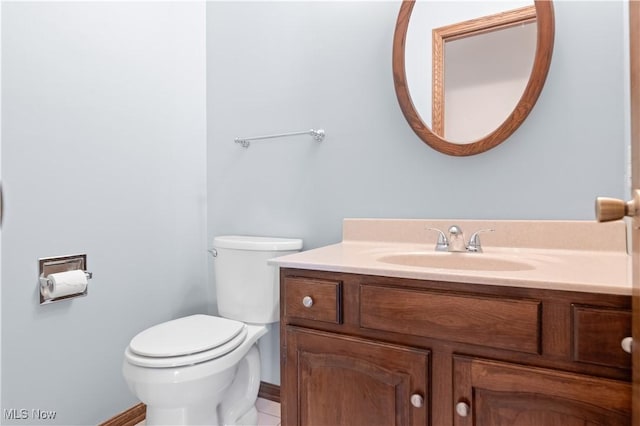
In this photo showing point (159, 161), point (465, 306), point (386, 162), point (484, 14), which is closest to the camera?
point (465, 306)

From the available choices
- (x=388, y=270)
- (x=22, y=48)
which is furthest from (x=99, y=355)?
(x=388, y=270)

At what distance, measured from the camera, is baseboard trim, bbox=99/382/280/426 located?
155 centimetres

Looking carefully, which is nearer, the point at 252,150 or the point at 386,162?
the point at 386,162

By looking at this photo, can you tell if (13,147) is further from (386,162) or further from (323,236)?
(386,162)

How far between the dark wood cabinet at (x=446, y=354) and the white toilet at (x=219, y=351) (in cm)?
33

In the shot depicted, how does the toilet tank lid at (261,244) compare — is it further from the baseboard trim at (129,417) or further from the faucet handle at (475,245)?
the baseboard trim at (129,417)

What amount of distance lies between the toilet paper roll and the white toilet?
293mm

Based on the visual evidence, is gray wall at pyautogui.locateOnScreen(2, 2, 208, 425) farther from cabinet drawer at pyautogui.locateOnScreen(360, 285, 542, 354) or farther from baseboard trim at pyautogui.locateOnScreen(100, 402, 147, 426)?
cabinet drawer at pyautogui.locateOnScreen(360, 285, 542, 354)

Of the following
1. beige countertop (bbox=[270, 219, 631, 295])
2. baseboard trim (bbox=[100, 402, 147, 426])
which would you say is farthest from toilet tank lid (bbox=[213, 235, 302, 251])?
baseboard trim (bbox=[100, 402, 147, 426])

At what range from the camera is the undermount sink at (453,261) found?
3.75 feet

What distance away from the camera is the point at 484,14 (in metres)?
1.30

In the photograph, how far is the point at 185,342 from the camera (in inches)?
50.8

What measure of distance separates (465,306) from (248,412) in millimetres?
1155

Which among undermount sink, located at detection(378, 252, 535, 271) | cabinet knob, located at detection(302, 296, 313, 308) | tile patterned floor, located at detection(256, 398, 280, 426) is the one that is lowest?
tile patterned floor, located at detection(256, 398, 280, 426)
